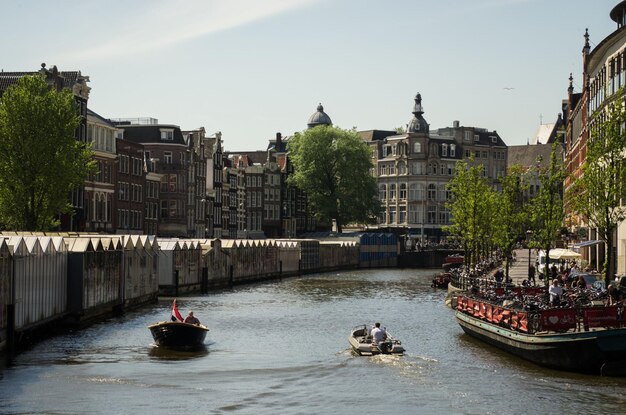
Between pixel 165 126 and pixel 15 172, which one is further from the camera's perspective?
pixel 165 126

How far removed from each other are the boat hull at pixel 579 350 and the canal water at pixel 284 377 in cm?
55

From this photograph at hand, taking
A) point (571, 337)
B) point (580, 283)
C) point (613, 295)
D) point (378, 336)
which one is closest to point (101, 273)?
point (378, 336)

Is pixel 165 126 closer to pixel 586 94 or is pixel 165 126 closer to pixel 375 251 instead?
pixel 375 251

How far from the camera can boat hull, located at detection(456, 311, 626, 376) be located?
42.9m

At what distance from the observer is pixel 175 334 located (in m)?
54.3

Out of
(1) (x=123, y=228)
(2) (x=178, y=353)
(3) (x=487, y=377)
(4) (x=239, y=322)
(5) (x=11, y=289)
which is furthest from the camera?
(1) (x=123, y=228)

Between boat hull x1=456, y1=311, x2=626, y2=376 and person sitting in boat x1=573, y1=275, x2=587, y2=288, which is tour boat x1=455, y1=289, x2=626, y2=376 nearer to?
boat hull x1=456, y1=311, x2=626, y2=376

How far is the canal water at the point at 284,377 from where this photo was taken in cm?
3903

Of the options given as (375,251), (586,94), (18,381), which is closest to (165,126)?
(375,251)

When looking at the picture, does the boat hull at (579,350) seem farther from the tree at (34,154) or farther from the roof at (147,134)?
the roof at (147,134)

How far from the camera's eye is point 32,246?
54031 mm

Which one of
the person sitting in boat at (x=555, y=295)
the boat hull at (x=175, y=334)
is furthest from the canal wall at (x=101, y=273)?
the person sitting in boat at (x=555, y=295)

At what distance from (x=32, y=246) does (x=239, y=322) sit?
733 inches

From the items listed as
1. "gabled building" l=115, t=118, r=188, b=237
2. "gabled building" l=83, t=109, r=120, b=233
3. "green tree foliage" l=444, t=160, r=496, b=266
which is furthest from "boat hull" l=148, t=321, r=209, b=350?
"gabled building" l=115, t=118, r=188, b=237
